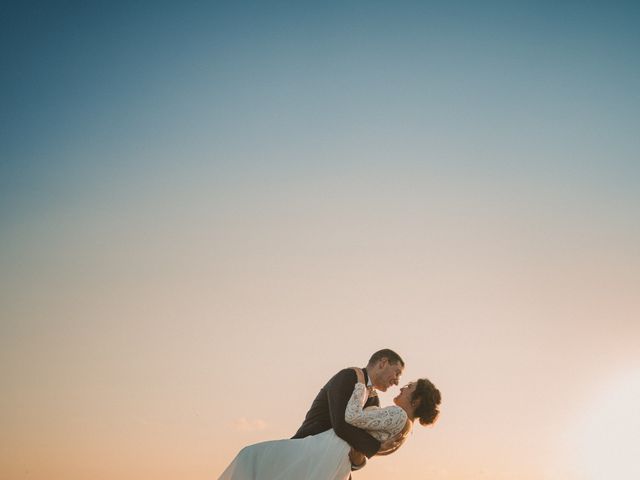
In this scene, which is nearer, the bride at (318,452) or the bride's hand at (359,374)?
the bride at (318,452)

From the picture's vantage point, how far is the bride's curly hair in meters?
10.4

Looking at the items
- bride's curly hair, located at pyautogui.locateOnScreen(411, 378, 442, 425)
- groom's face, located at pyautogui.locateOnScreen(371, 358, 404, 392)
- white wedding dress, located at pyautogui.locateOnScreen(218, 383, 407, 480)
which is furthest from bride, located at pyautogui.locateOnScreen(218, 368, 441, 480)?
bride's curly hair, located at pyautogui.locateOnScreen(411, 378, 442, 425)

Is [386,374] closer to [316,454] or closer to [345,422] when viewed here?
[345,422]

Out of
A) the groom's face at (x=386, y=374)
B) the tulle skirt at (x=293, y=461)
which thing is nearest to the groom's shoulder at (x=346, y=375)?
the groom's face at (x=386, y=374)

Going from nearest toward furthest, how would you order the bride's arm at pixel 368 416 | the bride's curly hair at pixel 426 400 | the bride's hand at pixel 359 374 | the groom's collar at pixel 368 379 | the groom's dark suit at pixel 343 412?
the bride's arm at pixel 368 416 < the groom's dark suit at pixel 343 412 < the bride's hand at pixel 359 374 < the groom's collar at pixel 368 379 < the bride's curly hair at pixel 426 400

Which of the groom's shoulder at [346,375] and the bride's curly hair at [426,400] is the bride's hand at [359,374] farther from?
the bride's curly hair at [426,400]

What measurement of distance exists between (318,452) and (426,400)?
1.66m

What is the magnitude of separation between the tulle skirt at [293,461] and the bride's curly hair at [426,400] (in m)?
1.17

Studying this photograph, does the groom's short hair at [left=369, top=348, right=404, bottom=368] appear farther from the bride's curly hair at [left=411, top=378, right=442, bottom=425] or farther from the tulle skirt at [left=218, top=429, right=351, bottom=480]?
the tulle skirt at [left=218, top=429, right=351, bottom=480]

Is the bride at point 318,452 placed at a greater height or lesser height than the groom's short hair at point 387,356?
lesser

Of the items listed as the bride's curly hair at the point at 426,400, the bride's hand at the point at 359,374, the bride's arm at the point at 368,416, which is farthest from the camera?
the bride's curly hair at the point at 426,400

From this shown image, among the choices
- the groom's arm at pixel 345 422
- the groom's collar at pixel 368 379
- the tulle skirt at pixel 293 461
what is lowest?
the tulle skirt at pixel 293 461

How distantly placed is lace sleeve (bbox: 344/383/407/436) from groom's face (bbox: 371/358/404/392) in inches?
12.6

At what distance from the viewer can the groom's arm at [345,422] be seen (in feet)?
32.9
